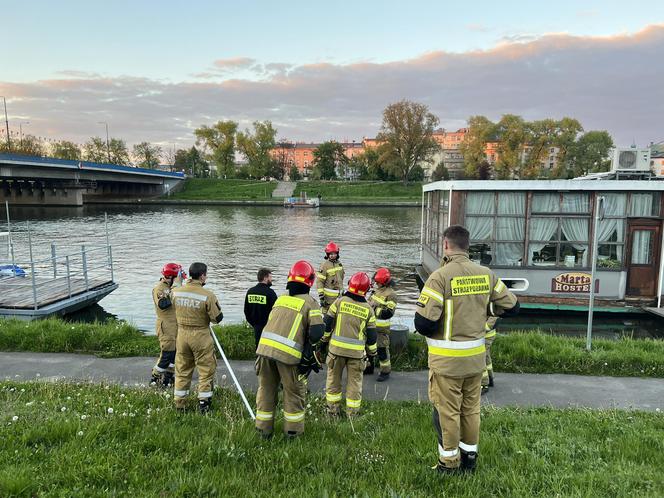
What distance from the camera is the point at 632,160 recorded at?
15.0 meters

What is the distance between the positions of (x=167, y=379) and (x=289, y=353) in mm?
3270

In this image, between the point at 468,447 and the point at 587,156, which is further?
the point at 587,156

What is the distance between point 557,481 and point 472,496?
853mm

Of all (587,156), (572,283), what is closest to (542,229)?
(572,283)

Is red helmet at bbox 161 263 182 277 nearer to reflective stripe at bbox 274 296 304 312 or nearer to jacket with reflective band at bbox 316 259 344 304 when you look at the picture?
reflective stripe at bbox 274 296 304 312

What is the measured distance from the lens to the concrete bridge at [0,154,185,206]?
5576 cm

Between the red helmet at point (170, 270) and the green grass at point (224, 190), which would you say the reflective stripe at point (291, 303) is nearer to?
the red helmet at point (170, 270)

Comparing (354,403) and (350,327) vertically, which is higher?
(350,327)

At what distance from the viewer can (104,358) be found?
8.53m

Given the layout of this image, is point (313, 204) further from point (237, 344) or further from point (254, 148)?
point (237, 344)

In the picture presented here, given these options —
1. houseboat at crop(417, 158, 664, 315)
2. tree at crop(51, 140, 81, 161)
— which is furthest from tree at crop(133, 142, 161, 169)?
houseboat at crop(417, 158, 664, 315)

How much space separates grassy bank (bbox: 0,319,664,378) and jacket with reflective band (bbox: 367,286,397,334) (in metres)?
0.92

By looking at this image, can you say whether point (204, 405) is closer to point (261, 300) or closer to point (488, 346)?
point (261, 300)

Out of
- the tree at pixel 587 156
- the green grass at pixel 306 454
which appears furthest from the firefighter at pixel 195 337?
the tree at pixel 587 156
